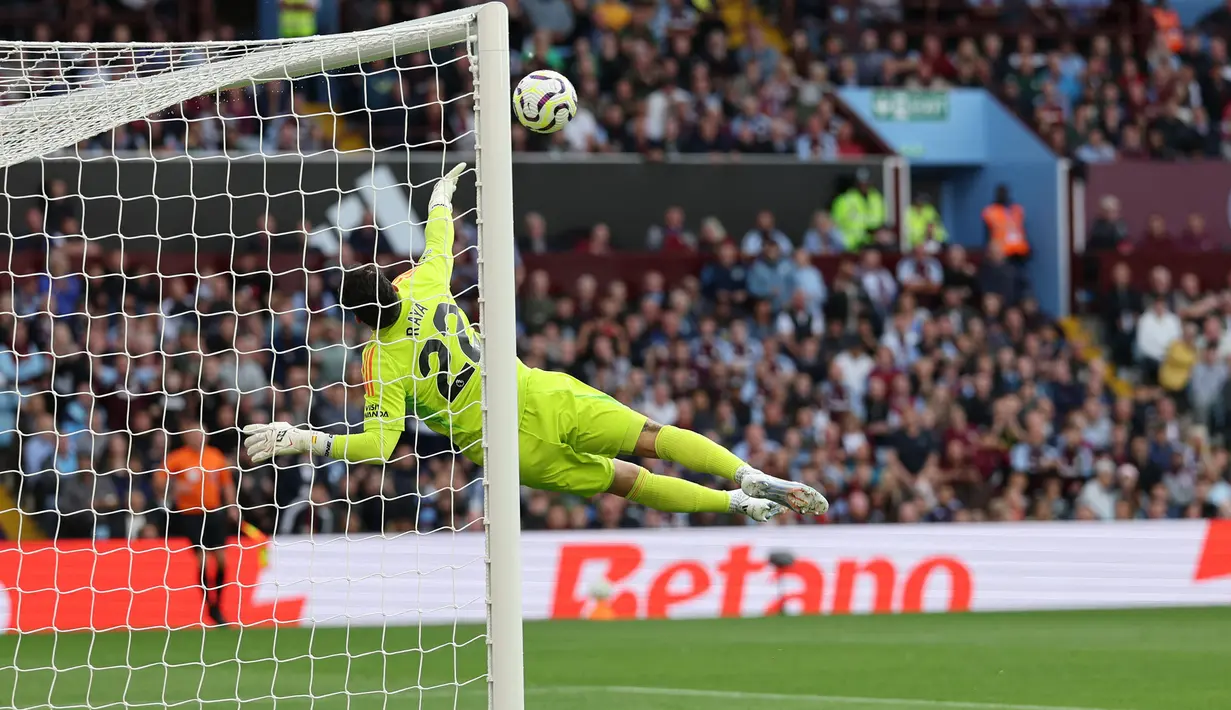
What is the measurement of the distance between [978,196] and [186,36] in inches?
401

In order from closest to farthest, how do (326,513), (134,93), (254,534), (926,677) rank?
(134,93) → (926,677) → (254,534) → (326,513)

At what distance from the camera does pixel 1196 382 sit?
19.4 m

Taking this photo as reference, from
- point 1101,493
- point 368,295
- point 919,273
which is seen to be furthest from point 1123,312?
point 368,295

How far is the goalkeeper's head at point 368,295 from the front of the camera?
26.3 ft

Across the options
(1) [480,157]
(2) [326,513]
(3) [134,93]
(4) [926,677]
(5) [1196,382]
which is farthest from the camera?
(5) [1196,382]

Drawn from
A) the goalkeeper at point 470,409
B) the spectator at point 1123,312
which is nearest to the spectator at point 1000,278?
the spectator at point 1123,312

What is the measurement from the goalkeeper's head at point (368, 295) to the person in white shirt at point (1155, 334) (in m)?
13.4

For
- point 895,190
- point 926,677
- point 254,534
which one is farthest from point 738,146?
point 926,677

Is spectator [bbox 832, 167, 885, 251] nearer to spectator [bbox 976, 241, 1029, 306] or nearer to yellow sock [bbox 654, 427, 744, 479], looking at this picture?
spectator [bbox 976, 241, 1029, 306]

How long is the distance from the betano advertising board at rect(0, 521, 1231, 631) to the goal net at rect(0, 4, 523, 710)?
1.7 inches

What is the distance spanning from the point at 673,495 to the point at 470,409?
3.59 ft

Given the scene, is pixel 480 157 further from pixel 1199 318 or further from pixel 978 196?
pixel 978 196

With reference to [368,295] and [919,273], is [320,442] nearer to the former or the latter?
[368,295]

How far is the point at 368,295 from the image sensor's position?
8055 mm
